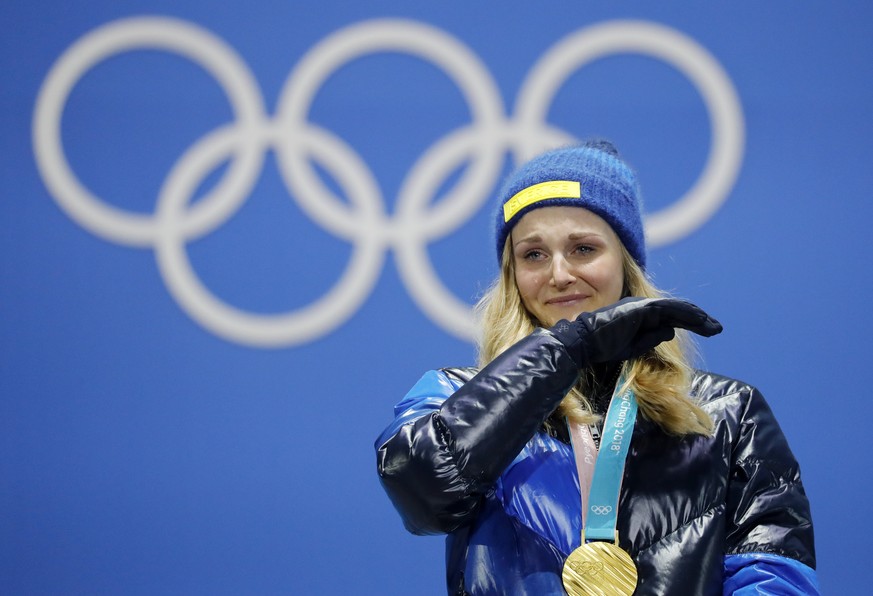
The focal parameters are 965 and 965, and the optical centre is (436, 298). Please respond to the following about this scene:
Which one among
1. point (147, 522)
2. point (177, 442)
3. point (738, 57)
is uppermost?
point (738, 57)

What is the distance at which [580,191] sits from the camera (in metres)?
1.33

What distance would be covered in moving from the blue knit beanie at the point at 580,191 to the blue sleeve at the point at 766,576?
48 centimetres

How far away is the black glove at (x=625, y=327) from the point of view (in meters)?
1.12

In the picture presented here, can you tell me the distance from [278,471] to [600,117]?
1.24 metres

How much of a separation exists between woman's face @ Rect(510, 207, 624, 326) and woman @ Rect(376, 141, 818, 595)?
21 mm

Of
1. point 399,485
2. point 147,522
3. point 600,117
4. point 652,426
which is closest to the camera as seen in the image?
point 399,485

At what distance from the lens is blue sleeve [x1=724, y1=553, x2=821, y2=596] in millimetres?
1046

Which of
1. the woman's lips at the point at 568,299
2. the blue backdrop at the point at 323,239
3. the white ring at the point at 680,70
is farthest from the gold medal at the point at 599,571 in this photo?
the white ring at the point at 680,70

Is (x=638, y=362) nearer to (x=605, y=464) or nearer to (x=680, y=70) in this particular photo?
(x=605, y=464)

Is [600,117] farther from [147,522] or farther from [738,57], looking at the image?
[147,522]

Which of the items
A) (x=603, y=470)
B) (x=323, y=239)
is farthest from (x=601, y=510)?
(x=323, y=239)

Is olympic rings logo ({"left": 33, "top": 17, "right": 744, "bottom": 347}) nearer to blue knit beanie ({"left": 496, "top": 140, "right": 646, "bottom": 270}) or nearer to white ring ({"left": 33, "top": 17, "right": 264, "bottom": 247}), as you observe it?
white ring ({"left": 33, "top": 17, "right": 264, "bottom": 247})

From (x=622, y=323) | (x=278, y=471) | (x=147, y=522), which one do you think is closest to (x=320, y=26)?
(x=278, y=471)

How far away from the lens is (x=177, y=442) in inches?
95.0
